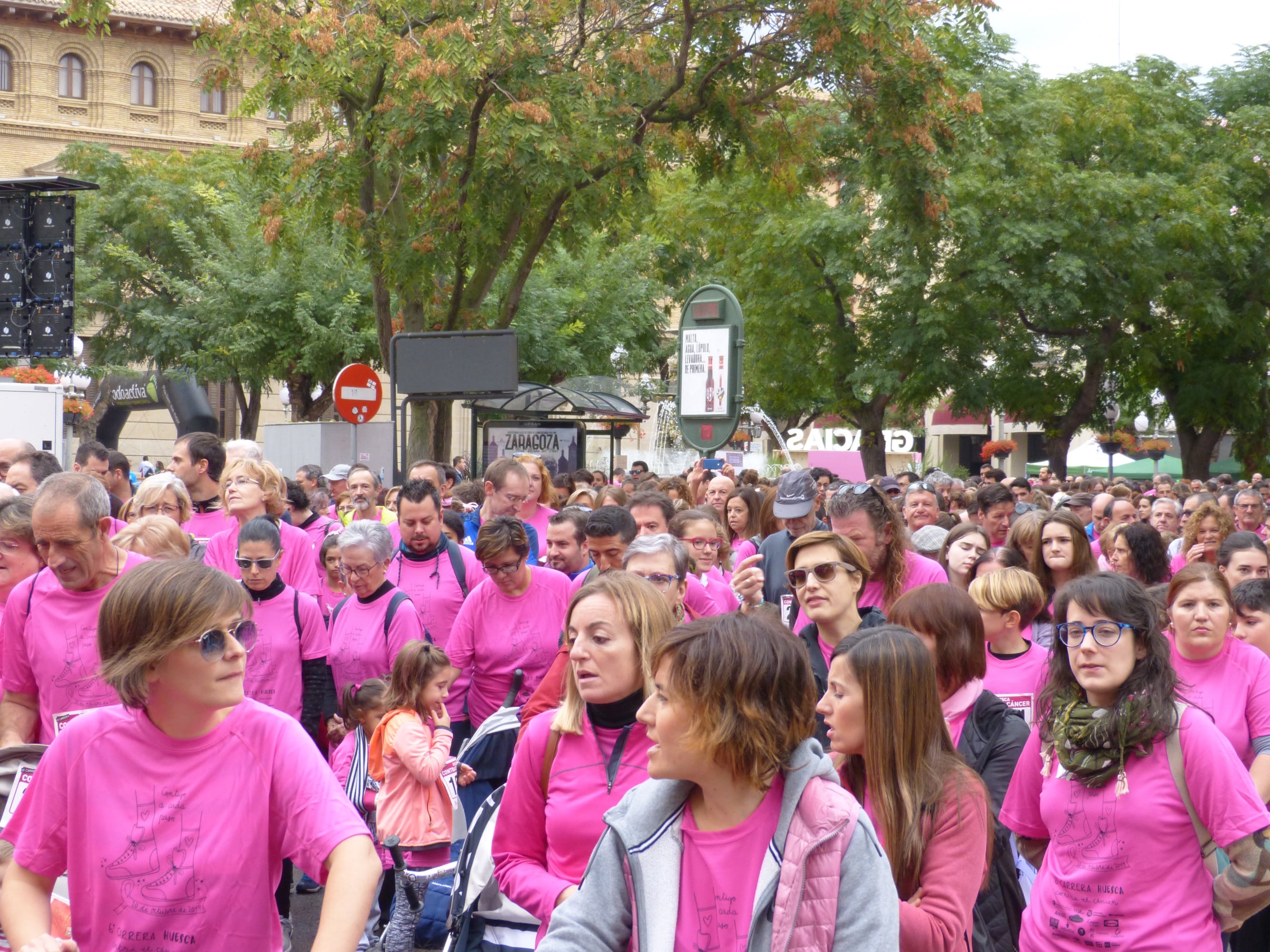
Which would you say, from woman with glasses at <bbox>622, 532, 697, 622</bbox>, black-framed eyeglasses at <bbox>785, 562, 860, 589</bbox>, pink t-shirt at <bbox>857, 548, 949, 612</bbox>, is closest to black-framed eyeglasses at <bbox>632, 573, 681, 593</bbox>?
woman with glasses at <bbox>622, 532, 697, 622</bbox>

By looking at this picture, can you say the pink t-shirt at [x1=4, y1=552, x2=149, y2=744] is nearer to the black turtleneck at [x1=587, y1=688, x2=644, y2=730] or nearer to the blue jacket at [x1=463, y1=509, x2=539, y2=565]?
the black turtleneck at [x1=587, y1=688, x2=644, y2=730]

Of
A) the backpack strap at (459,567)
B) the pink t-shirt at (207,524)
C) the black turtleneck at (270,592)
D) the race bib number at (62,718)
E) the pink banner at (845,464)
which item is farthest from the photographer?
the pink banner at (845,464)

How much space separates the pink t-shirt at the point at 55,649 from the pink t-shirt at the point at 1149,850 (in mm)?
2768

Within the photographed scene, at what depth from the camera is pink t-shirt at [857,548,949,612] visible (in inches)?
224

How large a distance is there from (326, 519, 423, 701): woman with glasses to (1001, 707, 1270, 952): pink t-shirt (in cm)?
366

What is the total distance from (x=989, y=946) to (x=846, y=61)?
1353 cm

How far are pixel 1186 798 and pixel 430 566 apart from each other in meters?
4.67

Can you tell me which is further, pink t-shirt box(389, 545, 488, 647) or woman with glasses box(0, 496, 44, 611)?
pink t-shirt box(389, 545, 488, 647)

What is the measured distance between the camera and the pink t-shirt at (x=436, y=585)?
7.36 meters

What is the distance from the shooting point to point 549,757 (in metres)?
Result: 3.40

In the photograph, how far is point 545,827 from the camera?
3371 millimetres

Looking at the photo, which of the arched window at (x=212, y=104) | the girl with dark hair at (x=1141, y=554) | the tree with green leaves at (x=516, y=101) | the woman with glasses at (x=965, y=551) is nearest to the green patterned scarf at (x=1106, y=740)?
the woman with glasses at (x=965, y=551)

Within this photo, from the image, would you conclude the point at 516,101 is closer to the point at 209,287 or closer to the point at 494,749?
the point at 494,749

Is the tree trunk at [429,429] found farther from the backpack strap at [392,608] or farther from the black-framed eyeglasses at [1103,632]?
the black-framed eyeglasses at [1103,632]
